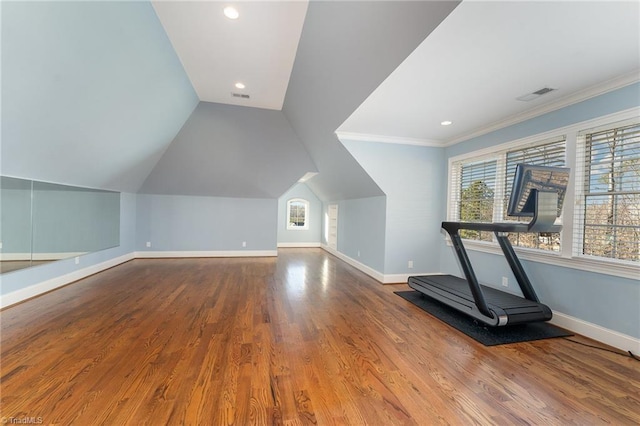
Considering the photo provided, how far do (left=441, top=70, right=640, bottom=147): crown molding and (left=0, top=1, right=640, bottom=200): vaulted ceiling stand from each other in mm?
15

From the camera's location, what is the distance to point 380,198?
14.8 feet

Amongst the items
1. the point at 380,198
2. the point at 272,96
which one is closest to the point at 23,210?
the point at 272,96

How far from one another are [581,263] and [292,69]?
154 inches

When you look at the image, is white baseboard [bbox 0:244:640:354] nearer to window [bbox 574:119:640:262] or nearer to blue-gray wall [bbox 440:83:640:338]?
blue-gray wall [bbox 440:83:640:338]

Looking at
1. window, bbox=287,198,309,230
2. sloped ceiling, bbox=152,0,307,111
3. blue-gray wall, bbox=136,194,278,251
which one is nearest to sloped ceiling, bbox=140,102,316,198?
blue-gray wall, bbox=136,194,278,251

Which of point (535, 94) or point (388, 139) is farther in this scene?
point (388, 139)

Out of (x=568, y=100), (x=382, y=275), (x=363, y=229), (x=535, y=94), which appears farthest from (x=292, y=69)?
(x=382, y=275)

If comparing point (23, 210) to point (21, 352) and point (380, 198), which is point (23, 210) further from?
point (380, 198)

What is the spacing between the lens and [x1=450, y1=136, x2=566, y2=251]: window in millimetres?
2905

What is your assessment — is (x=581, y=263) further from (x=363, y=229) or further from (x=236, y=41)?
(x=236, y=41)

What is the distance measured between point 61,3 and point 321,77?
7.25 feet

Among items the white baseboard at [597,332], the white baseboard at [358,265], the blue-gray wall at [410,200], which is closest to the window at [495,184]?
the blue-gray wall at [410,200]

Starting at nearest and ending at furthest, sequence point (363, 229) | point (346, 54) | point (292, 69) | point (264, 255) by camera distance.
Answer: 1. point (346, 54)
2. point (292, 69)
3. point (363, 229)
4. point (264, 255)

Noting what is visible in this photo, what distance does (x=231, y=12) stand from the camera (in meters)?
2.27
